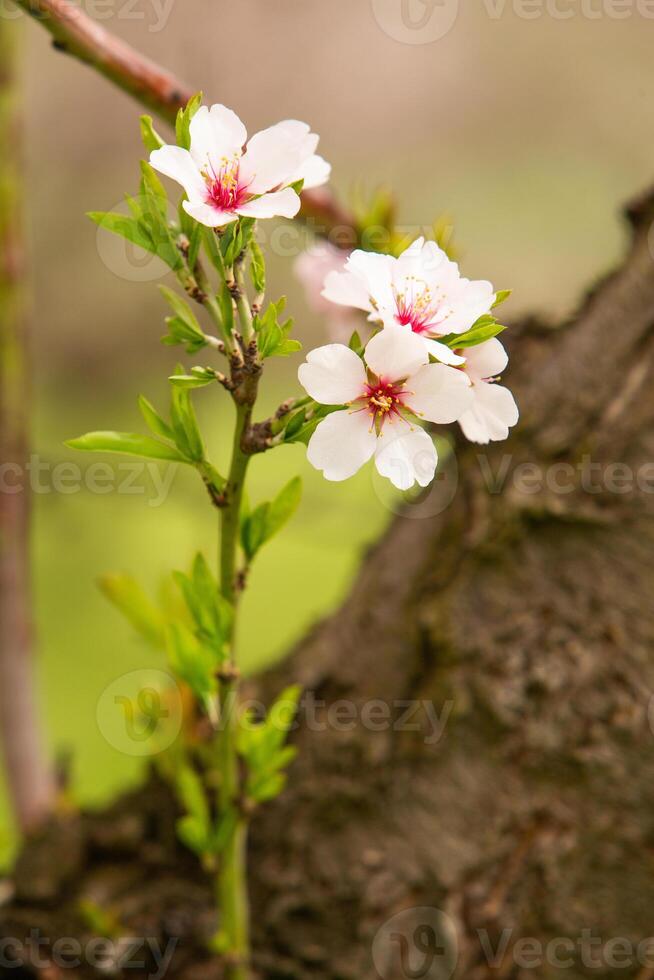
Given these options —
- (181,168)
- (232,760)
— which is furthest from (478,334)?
(232,760)

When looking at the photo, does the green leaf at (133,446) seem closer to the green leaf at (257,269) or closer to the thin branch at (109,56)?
the green leaf at (257,269)

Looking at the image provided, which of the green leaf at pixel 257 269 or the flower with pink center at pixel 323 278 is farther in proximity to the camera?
the flower with pink center at pixel 323 278

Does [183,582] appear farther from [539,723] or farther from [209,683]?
[539,723]

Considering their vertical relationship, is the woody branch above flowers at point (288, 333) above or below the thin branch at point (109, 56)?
below

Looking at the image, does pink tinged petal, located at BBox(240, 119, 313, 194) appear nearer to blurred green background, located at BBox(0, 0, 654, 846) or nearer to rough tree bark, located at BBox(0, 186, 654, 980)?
rough tree bark, located at BBox(0, 186, 654, 980)

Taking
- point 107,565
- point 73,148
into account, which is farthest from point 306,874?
point 73,148

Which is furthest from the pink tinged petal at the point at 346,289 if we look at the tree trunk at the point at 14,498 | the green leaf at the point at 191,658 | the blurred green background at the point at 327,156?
the blurred green background at the point at 327,156
